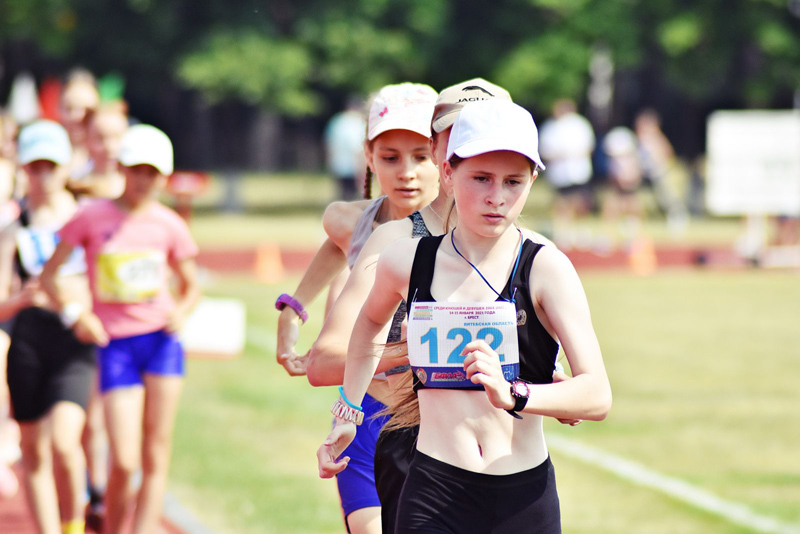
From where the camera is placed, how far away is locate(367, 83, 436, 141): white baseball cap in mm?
4215

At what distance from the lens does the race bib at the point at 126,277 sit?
627cm

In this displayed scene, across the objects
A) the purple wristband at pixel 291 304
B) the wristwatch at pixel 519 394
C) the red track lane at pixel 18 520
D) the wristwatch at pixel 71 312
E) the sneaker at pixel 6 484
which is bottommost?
the red track lane at pixel 18 520

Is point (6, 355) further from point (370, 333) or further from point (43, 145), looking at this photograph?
point (370, 333)

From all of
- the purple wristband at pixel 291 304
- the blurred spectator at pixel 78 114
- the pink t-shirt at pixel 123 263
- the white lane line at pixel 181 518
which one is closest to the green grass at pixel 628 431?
the white lane line at pixel 181 518

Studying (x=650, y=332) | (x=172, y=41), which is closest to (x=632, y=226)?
(x=650, y=332)

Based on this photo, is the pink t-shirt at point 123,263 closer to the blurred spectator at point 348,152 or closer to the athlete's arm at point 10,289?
the athlete's arm at point 10,289

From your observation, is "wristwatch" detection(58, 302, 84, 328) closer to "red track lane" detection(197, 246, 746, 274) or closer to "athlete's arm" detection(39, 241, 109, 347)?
"athlete's arm" detection(39, 241, 109, 347)

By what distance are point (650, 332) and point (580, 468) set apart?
635cm

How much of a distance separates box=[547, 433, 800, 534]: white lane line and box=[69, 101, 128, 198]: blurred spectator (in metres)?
3.80

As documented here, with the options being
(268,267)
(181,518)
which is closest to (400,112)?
(181,518)

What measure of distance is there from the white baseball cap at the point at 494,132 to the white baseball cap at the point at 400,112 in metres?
0.85

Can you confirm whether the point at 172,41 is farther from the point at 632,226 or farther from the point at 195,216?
the point at 632,226

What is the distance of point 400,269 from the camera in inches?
138

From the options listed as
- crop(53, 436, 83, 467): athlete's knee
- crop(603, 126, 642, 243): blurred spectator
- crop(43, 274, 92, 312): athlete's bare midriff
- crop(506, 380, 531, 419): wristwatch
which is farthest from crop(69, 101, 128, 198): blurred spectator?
crop(603, 126, 642, 243): blurred spectator
